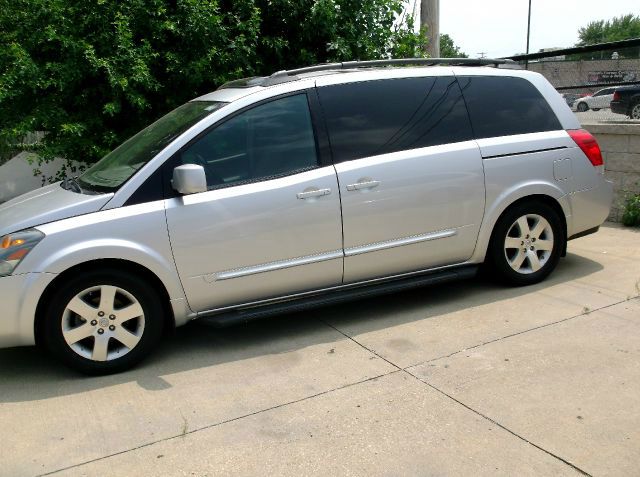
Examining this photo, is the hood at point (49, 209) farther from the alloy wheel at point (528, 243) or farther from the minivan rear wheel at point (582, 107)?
the minivan rear wheel at point (582, 107)

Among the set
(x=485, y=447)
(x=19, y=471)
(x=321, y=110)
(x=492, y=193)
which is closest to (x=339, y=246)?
(x=321, y=110)

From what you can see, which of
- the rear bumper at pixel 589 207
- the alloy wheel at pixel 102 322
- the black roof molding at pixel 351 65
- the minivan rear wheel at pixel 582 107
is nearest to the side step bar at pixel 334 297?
the alloy wheel at pixel 102 322

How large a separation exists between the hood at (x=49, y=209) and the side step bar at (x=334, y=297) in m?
1.04

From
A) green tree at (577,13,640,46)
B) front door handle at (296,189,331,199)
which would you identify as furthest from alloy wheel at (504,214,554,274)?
green tree at (577,13,640,46)

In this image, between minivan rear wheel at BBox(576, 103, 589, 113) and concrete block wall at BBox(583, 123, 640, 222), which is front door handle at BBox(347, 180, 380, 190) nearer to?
concrete block wall at BBox(583, 123, 640, 222)

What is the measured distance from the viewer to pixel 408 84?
4.99 meters

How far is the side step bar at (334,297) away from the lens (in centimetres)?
434

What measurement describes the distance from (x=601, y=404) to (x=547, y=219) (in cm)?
219

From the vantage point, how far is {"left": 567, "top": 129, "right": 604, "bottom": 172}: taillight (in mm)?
5375

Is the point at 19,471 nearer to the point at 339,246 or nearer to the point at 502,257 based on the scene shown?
the point at 339,246

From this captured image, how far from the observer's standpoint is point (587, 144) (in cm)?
540

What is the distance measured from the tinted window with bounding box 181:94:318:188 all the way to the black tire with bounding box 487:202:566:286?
1737 millimetres

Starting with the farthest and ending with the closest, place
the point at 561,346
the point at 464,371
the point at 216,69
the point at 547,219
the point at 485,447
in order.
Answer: the point at 216,69 → the point at 547,219 → the point at 561,346 → the point at 464,371 → the point at 485,447

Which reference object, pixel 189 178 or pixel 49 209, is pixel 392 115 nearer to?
pixel 189 178
